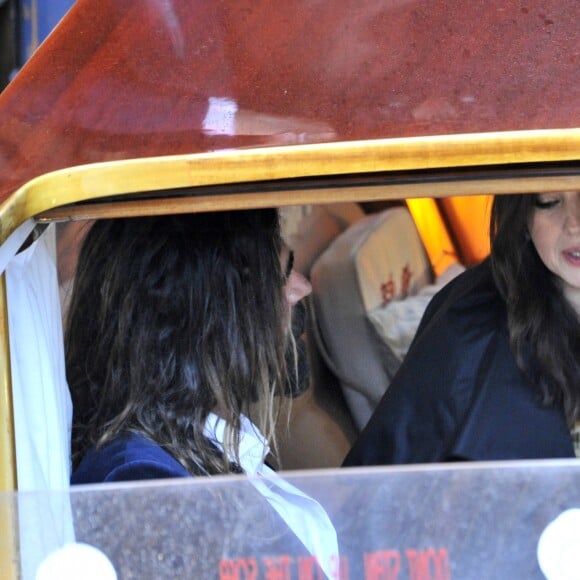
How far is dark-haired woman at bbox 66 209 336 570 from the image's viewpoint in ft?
4.77

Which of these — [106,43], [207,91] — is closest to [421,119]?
[207,91]

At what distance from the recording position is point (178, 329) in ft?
4.89

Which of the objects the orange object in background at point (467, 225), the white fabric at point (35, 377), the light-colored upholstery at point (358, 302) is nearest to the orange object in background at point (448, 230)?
the orange object in background at point (467, 225)

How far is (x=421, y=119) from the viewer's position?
112cm

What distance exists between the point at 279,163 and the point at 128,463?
19.3 inches

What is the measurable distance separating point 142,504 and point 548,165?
1.90ft

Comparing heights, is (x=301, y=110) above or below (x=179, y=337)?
above

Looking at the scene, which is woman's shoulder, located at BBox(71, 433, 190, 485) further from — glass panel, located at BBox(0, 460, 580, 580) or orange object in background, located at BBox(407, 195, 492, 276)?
orange object in background, located at BBox(407, 195, 492, 276)

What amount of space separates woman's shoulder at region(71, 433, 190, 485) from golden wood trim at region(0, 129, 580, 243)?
0.38 metres

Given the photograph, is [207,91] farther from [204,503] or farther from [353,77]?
[204,503]

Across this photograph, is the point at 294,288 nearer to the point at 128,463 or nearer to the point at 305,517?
the point at 128,463

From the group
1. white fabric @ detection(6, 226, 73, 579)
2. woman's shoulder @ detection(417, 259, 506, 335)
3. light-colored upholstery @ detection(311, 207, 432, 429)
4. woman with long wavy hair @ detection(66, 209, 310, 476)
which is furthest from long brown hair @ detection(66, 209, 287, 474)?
light-colored upholstery @ detection(311, 207, 432, 429)

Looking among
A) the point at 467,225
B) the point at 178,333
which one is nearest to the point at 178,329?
the point at 178,333

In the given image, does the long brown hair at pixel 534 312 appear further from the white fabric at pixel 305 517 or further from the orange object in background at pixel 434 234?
the orange object in background at pixel 434 234
